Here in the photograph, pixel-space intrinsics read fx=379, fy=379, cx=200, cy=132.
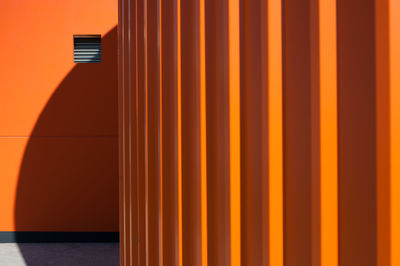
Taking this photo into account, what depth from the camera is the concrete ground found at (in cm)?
532

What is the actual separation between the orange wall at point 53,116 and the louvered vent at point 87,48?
14cm

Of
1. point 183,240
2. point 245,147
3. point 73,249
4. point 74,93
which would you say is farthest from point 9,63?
point 245,147

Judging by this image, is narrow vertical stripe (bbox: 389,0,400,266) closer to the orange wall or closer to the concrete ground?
the concrete ground

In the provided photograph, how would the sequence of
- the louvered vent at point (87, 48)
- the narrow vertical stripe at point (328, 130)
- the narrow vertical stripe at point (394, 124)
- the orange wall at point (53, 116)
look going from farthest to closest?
the louvered vent at point (87, 48) → the orange wall at point (53, 116) → the narrow vertical stripe at point (328, 130) → the narrow vertical stripe at point (394, 124)

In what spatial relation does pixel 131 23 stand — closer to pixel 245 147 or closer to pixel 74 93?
pixel 245 147

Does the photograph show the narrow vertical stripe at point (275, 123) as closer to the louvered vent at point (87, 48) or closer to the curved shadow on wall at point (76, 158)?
the curved shadow on wall at point (76, 158)

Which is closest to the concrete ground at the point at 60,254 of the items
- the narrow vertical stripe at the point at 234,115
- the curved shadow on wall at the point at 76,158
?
the curved shadow on wall at the point at 76,158

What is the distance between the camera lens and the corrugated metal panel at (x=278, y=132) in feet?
2.57

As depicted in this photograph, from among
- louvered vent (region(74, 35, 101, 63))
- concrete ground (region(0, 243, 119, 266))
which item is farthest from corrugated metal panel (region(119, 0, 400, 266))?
louvered vent (region(74, 35, 101, 63))

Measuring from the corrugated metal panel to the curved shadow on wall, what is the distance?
184 inches

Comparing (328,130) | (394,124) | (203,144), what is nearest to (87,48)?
(203,144)

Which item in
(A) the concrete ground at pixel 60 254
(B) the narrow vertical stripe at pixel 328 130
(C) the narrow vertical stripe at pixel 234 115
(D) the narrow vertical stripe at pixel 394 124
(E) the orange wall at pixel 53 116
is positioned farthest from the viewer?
(E) the orange wall at pixel 53 116

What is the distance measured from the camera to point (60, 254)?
5668mm

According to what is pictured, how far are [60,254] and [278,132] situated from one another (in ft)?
18.0
